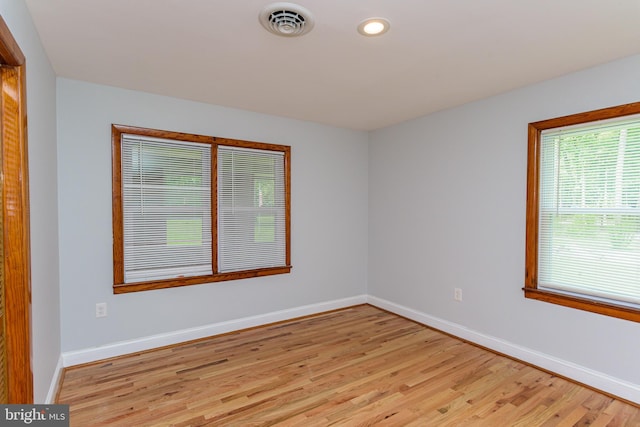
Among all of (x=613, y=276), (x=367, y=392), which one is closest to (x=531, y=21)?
(x=613, y=276)

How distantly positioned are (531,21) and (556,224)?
162cm

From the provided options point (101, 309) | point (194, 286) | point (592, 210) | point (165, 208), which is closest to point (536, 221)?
point (592, 210)

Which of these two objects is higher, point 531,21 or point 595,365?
point 531,21

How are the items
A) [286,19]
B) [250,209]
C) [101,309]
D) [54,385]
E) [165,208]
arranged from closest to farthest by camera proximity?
1. [286,19]
2. [54,385]
3. [101,309]
4. [165,208]
5. [250,209]

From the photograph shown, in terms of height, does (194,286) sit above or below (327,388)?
above

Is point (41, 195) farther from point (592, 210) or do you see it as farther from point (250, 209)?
point (592, 210)

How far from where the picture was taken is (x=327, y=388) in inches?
95.6

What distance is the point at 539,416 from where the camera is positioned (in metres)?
2.10

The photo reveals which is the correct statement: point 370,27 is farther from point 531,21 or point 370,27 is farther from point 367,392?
point 367,392

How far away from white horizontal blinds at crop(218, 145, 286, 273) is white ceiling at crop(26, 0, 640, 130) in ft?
2.28

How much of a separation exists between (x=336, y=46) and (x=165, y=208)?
2.10 m

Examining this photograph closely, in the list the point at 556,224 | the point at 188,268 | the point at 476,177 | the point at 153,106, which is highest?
the point at 153,106

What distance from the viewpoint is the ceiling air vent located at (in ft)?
5.68

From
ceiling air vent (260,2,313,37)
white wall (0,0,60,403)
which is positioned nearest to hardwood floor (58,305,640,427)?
white wall (0,0,60,403)
